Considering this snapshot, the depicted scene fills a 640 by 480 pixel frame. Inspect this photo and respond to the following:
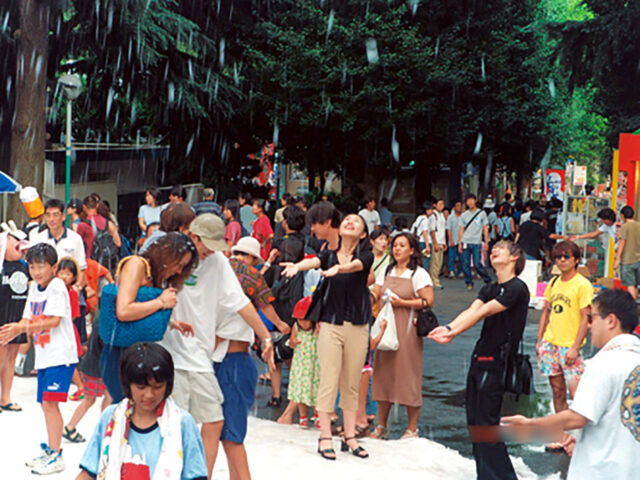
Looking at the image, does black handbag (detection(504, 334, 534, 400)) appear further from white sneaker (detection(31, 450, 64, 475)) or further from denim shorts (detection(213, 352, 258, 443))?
white sneaker (detection(31, 450, 64, 475))

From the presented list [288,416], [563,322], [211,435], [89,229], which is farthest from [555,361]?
[89,229]

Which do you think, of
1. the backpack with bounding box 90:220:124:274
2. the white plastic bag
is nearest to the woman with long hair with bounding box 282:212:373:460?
the white plastic bag

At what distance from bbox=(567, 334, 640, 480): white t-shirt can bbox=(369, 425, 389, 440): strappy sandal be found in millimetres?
4058

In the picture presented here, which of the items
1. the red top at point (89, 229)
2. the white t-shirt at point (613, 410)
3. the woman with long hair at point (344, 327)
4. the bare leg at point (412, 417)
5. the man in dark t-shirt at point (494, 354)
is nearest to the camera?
the white t-shirt at point (613, 410)

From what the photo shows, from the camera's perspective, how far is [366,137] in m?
27.4

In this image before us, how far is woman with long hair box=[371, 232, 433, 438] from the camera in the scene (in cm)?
773

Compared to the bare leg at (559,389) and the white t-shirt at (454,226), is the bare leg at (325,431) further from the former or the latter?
the white t-shirt at (454,226)

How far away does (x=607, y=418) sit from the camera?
3877 millimetres

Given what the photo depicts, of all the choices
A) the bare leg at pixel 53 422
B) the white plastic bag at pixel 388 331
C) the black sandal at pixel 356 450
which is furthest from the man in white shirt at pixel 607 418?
the white plastic bag at pixel 388 331

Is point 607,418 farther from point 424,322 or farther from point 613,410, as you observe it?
point 424,322

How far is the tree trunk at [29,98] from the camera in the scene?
17.1 meters

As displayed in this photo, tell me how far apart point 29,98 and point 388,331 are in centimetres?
1163

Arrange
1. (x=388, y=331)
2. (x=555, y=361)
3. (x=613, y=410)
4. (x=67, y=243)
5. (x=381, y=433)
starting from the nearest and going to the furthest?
(x=613, y=410)
(x=388, y=331)
(x=381, y=433)
(x=555, y=361)
(x=67, y=243)

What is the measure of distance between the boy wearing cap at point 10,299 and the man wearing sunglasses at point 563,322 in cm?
467
